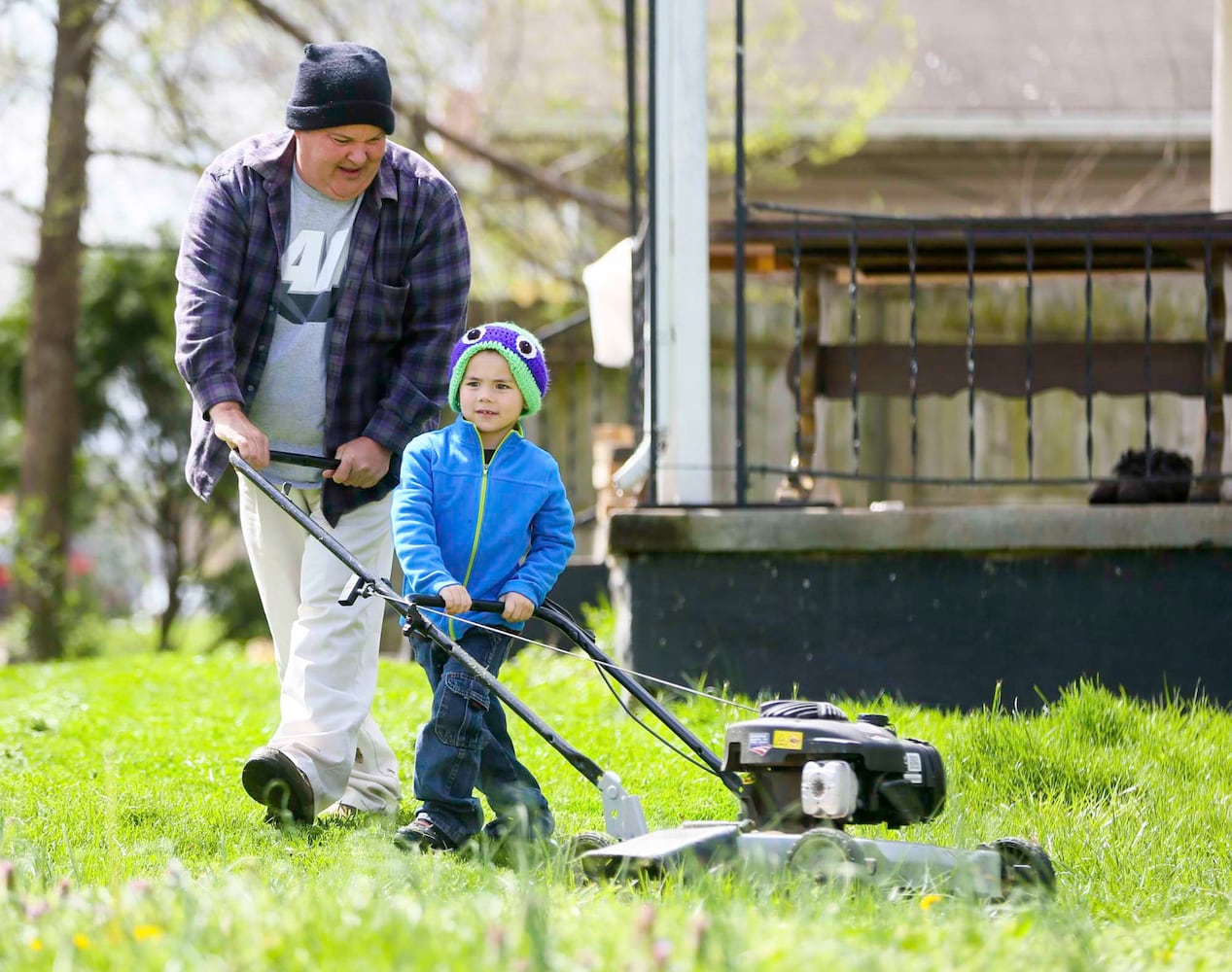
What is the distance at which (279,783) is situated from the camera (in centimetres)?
378

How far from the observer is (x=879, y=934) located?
2328 millimetres

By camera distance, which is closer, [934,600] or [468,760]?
[468,760]

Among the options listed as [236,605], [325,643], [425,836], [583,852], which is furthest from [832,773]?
[236,605]

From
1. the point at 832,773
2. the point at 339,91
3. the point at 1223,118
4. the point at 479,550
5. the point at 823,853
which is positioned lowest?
the point at 823,853

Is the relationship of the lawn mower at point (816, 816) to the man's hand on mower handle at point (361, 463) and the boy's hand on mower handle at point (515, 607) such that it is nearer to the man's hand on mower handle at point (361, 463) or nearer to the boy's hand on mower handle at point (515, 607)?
the boy's hand on mower handle at point (515, 607)

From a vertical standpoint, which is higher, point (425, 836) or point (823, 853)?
point (823, 853)

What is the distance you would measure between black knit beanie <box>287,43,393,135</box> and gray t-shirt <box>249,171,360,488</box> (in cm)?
24

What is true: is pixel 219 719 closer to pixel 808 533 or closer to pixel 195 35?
pixel 808 533

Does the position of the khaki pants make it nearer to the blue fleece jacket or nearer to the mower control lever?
the blue fleece jacket

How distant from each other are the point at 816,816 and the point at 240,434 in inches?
67.6

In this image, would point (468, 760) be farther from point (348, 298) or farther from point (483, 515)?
point (348, 298)

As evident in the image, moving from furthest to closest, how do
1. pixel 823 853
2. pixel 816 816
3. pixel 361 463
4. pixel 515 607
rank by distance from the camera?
pixel 361 463 → pixel 515 607 → pixel 816 816 → pixel 823 853

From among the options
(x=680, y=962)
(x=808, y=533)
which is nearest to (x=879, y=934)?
(x=680, y=962)

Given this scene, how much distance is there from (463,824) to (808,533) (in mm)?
2181
